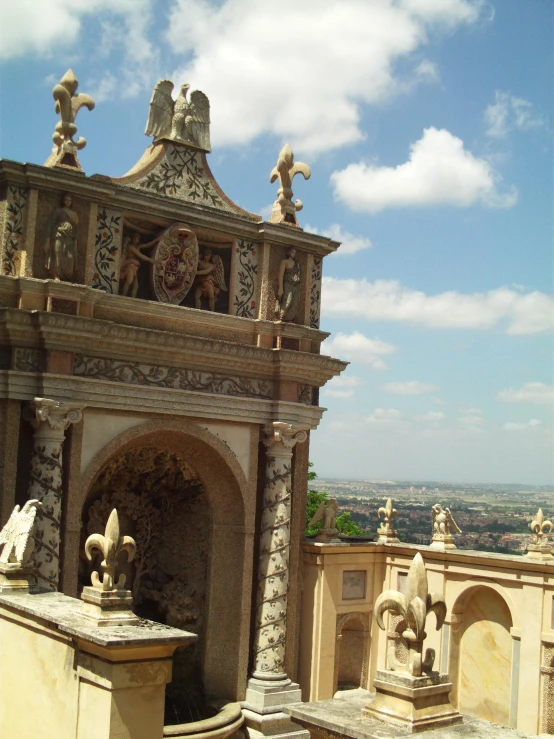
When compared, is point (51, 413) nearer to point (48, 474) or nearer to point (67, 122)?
point (48, 474)

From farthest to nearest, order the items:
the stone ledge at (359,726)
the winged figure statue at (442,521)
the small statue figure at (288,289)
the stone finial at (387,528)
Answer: the stone finial at (387,528) < the winged figure statue at (442,521) < the small statue figure at (288,289) < the stone ledge at (359,726)

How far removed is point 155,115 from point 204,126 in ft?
2.91

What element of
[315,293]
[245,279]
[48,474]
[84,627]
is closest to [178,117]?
[245,279]

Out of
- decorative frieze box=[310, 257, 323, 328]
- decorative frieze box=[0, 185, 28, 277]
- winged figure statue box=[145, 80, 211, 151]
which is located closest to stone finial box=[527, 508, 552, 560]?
decorative frieze box=[310, 257, 323, 328]

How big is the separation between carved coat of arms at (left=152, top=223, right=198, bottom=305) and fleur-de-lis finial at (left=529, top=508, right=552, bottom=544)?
24.0 feet

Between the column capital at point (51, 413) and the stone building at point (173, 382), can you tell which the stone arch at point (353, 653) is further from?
the column capital at point (51, 413)

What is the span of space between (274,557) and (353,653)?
3.45 m

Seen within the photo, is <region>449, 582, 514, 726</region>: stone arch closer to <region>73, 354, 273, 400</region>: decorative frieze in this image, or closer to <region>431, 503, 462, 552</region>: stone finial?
<region>431, 503, 462, 552</region>: stone finial

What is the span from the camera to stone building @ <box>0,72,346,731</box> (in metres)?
13.8

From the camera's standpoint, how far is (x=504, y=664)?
54.6 feet

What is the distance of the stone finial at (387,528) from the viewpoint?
1850 centimetres

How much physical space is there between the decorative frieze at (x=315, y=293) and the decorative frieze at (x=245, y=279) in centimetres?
128

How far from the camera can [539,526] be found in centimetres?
1631

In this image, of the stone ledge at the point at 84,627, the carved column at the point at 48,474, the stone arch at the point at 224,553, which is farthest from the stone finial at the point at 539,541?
the stone ledge at the point at 84,627
